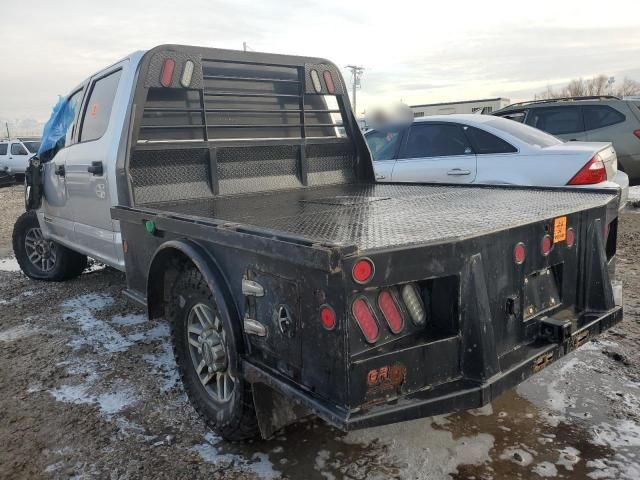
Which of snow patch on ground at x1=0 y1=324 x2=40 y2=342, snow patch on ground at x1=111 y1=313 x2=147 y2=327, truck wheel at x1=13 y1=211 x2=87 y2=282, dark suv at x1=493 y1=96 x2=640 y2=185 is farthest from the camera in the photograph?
dark suv at x1=493 y1=96 x2=640 y2=185

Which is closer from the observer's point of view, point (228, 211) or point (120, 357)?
point (228, 211)

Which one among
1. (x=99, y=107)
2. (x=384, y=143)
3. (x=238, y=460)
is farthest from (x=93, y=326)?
(x=384, y=143)

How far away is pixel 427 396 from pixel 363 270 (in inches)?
24.3

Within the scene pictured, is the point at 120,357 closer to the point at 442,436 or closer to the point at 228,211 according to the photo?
the point at 228,211

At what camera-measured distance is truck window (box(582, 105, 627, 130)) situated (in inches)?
347

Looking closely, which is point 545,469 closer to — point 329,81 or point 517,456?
point 517,456

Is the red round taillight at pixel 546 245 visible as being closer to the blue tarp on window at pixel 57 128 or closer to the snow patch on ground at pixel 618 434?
the snow patch on ground at pixel 618 434

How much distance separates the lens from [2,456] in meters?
2.85

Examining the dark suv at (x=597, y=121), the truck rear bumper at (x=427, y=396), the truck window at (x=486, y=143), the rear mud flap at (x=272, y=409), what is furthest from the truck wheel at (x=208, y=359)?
the dark suv at (x=597, y=121)

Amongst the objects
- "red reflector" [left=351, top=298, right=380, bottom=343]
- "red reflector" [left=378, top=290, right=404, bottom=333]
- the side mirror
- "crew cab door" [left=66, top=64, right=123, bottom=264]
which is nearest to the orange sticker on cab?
"red reflector" [left=378, top=290, right=404, bottom=333]

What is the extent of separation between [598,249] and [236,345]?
2.04 metres

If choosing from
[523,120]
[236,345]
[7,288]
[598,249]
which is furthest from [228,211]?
[523,120]

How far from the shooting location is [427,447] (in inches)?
110

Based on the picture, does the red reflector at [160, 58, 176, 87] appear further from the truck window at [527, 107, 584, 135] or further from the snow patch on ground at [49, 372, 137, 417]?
the truck window at [527, 107, 584, 135]
